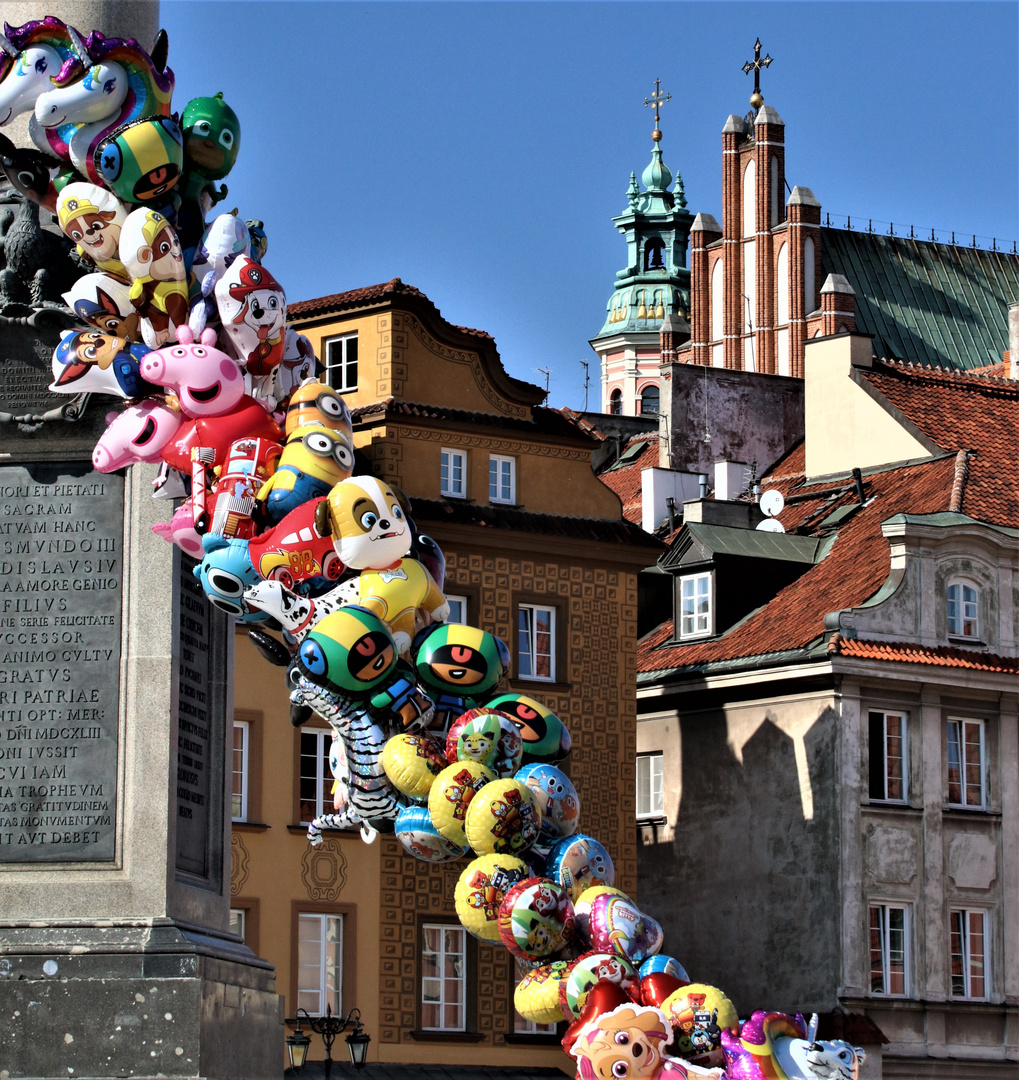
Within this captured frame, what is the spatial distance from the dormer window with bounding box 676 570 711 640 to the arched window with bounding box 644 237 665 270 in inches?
3692

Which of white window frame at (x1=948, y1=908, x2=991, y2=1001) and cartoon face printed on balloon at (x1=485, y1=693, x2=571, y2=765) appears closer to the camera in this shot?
cartoon face printed on balloon at (x1=485, y1=693, x2=571, y2=765)

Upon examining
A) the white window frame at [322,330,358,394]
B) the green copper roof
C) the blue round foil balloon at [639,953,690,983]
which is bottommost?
the blue round foil balloon at [639,953,690,983]

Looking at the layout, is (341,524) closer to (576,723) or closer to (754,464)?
(576,723)

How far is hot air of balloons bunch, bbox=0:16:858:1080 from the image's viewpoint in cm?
1772

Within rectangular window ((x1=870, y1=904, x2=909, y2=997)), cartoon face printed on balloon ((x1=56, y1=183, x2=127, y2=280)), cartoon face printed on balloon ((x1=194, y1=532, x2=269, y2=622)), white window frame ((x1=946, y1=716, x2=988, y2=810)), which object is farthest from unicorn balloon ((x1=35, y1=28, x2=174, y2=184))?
white window frame ((x1=946, y1=716, x2=988, y2=810))

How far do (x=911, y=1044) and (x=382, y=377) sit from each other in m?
12.9

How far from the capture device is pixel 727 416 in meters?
60.6

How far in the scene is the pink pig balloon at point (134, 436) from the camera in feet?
56.6

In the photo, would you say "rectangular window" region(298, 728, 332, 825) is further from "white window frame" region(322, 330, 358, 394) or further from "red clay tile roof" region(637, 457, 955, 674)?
"red clay tile roof" region(637, 457, 955, 674)

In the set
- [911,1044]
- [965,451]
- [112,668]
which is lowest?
[911,1044]

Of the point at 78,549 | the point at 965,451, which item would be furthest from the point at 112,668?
the point at 965,451

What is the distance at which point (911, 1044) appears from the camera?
42250mm

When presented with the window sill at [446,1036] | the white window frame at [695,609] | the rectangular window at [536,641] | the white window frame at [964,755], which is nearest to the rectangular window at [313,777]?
the window sill at [446,1036]

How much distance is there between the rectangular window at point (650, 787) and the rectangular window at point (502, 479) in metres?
5.52
